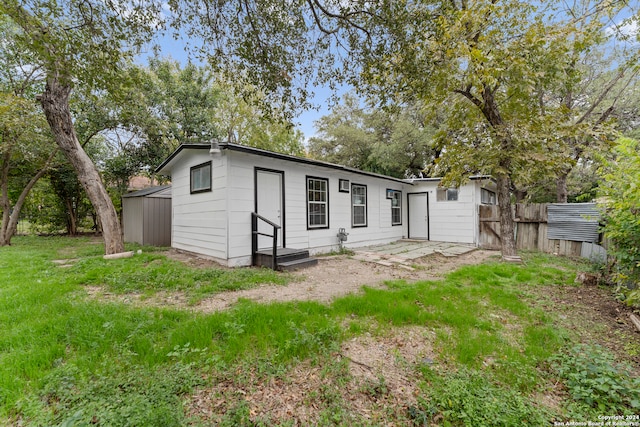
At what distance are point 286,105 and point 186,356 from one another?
392 centimetres

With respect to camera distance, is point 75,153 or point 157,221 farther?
point 157,221

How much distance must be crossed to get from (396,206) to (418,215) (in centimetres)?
99

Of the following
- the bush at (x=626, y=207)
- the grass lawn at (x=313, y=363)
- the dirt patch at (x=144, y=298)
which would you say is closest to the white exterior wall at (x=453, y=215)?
the bush at (x=626, y=207)

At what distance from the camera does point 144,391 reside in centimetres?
179

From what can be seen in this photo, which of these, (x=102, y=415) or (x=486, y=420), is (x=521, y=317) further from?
(x=102, y=415)

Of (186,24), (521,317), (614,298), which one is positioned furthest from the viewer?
(186,24)

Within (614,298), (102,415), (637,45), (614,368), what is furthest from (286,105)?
(637,45)

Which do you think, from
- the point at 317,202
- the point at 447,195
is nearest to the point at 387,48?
the point at 317,202

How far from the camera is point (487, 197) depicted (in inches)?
415

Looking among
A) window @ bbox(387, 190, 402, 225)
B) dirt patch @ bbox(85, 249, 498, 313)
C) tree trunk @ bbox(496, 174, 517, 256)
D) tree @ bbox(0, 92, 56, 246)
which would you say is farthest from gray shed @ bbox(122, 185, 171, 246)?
tree trunk @ bbox(496, 174, 517, 256)

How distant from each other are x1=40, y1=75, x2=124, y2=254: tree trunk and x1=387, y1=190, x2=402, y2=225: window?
28.8 ft

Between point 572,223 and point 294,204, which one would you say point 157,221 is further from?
point 572,223

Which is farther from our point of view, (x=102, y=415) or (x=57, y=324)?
(x=57, y=324)

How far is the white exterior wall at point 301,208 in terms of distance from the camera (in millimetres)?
5629
